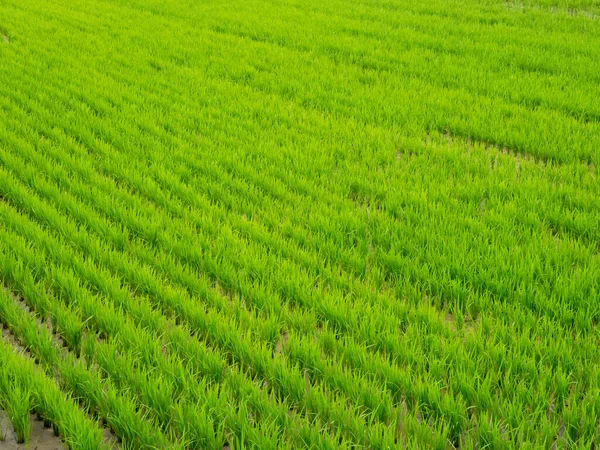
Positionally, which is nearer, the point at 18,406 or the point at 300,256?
the point at 18,406

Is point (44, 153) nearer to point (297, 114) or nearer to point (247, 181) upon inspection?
point (247, 181)

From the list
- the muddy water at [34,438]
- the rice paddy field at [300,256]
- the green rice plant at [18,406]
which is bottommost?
the muddy water at [34,438]

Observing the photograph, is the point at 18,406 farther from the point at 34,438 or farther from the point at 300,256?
the point at 300,256

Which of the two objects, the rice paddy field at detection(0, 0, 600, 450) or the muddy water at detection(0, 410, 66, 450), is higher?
the rice paddy field at detection(0, 0, 600, 450)

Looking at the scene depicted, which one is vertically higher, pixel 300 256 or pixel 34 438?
pixel 300 256

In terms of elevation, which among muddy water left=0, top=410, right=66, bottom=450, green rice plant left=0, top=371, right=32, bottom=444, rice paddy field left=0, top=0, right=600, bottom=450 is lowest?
muddy water left=0, top=410, right=66, bottom=450

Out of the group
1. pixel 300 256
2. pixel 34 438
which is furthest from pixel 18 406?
pixel 300 256

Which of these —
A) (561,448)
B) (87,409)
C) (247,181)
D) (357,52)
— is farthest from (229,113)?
(561,448)

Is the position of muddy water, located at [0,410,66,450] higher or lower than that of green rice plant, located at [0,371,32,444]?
lower
